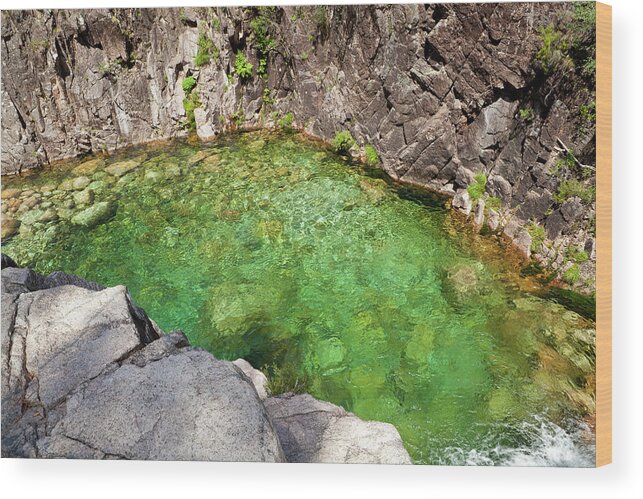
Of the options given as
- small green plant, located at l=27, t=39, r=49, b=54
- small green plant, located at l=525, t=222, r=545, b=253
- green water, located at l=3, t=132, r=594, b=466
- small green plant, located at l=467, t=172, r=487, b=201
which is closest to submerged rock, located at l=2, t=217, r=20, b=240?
green water, located at l=3, t=132, r=594, b=466

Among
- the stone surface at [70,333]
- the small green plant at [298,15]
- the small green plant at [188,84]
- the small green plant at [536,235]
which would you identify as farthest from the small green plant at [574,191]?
the small green plant at [188,84]

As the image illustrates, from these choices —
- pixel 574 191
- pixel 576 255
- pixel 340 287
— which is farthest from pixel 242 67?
pixel 576 255

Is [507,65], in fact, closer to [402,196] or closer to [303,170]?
[402,196]

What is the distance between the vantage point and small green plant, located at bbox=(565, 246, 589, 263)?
3.48m

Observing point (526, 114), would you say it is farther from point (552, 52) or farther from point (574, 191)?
point (574, 191)

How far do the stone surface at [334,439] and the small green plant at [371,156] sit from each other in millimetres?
2481

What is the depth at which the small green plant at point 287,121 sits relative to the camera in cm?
499

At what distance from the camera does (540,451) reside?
3.41 meters

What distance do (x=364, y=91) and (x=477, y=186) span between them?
1771mm

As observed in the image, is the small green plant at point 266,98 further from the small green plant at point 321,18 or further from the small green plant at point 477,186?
the small green plant at point 477,186

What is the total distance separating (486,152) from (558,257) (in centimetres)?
109

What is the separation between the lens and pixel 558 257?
3.67m

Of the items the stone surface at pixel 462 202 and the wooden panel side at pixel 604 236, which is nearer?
the wooden panel side at pixel 604 236

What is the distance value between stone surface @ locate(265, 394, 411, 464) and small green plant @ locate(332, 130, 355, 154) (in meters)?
2.57
